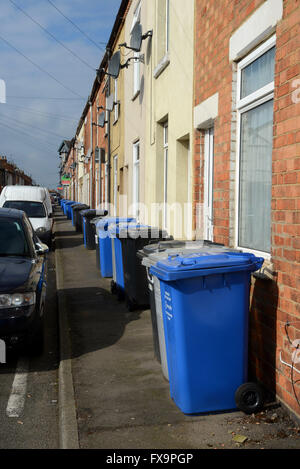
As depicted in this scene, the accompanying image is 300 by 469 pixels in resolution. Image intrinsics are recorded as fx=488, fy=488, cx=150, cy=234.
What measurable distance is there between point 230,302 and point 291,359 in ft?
2.02

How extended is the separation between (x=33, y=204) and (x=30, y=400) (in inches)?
501

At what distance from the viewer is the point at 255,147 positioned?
15.7ft

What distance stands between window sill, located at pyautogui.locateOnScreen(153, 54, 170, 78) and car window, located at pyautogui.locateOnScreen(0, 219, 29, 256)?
4335 mm

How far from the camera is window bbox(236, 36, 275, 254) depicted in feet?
14.6

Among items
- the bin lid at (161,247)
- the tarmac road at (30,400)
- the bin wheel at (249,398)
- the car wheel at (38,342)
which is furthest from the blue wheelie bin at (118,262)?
the bin wheel at (249,398)

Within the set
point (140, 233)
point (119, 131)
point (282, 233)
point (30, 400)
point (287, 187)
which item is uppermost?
point (119, 131)

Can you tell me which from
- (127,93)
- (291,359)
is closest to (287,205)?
(291,359)

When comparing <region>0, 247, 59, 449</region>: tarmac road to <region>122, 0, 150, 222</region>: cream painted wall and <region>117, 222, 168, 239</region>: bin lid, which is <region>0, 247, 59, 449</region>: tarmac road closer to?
<region>117, 222, 168, 239</region>: bin lid

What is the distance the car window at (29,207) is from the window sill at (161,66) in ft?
25.4

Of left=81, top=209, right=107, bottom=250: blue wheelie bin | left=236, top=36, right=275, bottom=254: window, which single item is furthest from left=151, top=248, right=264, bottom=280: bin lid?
left=81, top=209, right=107, bottom=250: blue wheelie bin

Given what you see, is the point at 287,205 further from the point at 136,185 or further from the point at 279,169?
the point at 136,185

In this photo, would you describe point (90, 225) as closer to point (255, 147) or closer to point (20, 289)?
point (20, 289)

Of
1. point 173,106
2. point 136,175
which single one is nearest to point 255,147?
point 173,106

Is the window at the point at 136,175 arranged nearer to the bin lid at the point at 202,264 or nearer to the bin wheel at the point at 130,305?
the bin wheel at the point at 130,305
